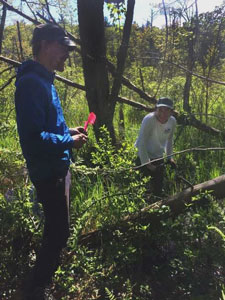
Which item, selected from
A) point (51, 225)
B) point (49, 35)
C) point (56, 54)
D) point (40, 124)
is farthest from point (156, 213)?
point (49, 35)

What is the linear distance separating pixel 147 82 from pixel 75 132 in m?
5.22

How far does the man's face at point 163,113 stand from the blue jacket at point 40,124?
1483 mm

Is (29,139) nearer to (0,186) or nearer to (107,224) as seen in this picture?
(107,224)

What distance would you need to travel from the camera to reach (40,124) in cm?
162

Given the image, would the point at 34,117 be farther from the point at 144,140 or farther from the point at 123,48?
the point at 123,48

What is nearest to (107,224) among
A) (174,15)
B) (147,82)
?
(174,15)

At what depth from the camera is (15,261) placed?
219cm

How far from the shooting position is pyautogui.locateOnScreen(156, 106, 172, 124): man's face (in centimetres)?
308

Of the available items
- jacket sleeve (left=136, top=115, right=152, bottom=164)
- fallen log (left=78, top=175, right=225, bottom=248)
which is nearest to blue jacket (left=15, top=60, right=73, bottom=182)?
fallen log (left=78, top=175, right=225, bottom=248)

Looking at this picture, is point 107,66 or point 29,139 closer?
point 29,139

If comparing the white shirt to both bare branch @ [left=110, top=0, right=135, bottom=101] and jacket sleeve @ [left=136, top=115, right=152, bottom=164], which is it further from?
bare branch @ [left=110, top=0, right=135, bottom=101]

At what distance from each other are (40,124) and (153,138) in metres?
1.85

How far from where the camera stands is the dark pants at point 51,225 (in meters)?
1.85

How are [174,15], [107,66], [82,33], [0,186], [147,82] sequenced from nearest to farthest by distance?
[0,186]
[82,33]
[107,66]
[174,15]
[147,82]
